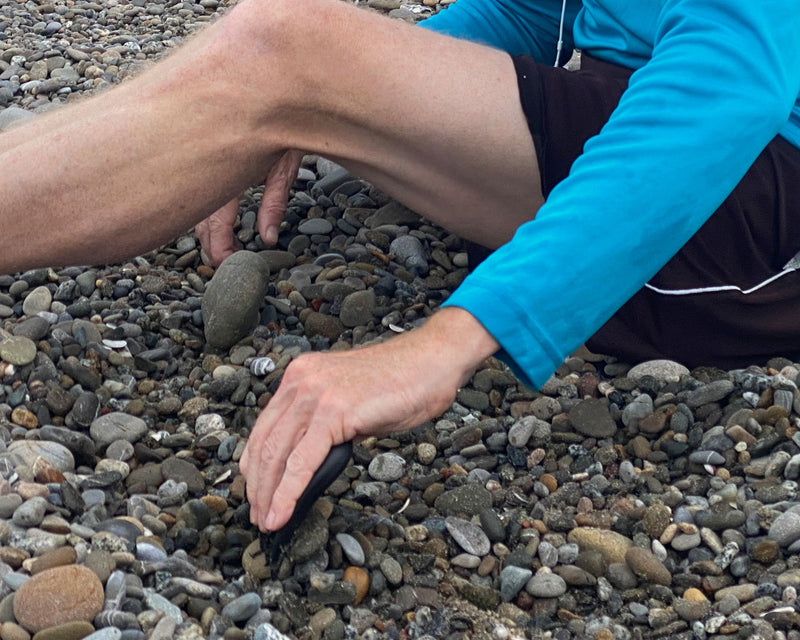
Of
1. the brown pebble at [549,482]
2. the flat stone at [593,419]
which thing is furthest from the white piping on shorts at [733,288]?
the brown pebble at [549,482]

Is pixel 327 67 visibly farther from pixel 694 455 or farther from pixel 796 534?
pixel 796 534

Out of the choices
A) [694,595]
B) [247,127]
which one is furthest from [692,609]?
[247,127]

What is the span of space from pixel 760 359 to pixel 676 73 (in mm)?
883

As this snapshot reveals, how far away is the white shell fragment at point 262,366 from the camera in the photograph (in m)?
2.56

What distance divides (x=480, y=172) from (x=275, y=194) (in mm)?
597

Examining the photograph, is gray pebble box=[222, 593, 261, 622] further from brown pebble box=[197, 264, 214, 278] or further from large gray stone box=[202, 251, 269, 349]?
brown pebble box=[197, 264, 214, 278]

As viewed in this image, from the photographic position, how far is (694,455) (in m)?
2.25

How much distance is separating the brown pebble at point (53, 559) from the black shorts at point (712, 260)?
1.28m

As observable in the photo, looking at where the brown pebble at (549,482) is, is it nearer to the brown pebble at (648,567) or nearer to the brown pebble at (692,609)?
the brown pebble at (648,567)

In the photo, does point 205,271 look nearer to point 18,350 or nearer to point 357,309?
point 357,309

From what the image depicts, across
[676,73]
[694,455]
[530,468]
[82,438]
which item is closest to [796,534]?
[694,455]

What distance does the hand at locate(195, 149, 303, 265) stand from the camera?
2.77 metres

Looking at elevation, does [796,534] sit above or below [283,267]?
above

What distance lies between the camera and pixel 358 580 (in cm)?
193
